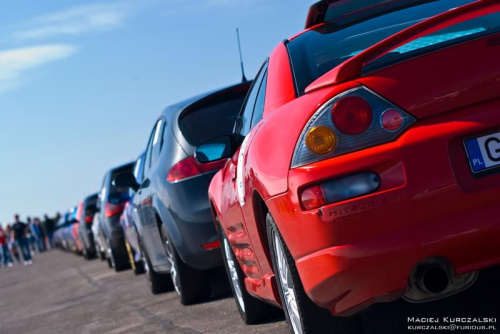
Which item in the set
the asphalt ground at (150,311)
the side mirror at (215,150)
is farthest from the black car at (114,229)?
→ the side mirror at (215,150)

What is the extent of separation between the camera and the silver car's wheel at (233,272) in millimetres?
6996

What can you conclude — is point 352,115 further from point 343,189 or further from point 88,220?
point 88,220

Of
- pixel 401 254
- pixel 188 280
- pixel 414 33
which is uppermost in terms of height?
pixel 414 33

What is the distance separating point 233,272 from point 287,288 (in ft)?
7.07

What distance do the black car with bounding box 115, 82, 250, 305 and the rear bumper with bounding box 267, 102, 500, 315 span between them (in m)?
3.84

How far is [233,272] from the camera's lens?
7.17 m

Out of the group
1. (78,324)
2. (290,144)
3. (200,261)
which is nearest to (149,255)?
(78,324)

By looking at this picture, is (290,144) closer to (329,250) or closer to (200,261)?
(329,250)

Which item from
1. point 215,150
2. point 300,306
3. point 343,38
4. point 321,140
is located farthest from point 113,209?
point 321,140

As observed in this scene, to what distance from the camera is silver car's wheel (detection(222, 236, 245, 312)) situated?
23.0ft

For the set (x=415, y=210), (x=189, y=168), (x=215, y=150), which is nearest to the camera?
(x=415, y=210)

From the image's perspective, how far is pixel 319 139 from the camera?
4.18 m

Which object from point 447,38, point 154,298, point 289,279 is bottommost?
point 154,298

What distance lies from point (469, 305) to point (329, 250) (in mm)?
1780
